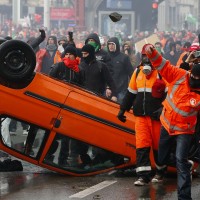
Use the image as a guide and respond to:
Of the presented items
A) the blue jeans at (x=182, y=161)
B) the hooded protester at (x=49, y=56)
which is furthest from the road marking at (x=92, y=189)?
the hooded protester at (x=49, y=56)

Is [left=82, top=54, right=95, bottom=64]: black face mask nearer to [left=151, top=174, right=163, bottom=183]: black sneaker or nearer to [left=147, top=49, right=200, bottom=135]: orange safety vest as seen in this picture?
[left=151, top=174, right=163, bottom=183]: black sneaker

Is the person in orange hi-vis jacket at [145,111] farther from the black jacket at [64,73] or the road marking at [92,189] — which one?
the black jacket at [64,73]

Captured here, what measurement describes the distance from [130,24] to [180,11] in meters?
44.6

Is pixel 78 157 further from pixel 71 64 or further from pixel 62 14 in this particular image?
pixel 62 14

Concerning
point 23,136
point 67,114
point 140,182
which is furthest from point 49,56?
point 140,182

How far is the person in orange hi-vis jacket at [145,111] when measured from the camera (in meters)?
10.1

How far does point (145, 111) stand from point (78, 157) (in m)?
0.95

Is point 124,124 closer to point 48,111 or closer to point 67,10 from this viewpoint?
point 48,111

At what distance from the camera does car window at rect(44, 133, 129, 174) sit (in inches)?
403

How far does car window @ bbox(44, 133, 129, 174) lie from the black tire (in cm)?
81

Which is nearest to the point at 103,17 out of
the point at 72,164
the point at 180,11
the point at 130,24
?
the point at 130,24

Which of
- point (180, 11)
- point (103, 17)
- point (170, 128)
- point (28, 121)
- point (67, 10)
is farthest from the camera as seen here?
point (180, 11)

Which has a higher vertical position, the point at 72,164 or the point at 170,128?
the point at 170,128

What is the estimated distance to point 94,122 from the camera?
10219 mm
